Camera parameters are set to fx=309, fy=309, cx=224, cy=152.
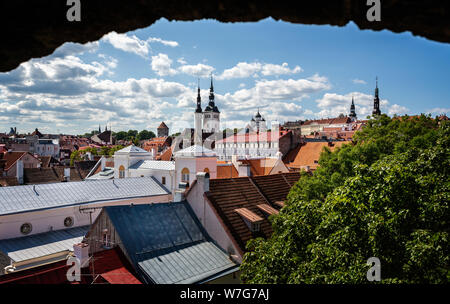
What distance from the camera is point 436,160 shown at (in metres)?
7.84

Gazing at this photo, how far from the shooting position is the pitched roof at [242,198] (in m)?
14.6

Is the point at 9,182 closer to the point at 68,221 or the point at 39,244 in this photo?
the point at 68,221

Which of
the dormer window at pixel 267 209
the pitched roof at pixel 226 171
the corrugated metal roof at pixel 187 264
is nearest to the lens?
the corrugated metal roof at pixel 187 264

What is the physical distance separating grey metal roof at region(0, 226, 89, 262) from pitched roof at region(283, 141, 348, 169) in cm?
3244

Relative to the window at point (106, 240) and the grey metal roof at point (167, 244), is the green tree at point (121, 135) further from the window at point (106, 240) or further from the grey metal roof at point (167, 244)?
the window at point (106, 240)

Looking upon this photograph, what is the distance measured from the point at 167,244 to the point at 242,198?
4861 mm

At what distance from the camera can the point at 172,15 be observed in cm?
251

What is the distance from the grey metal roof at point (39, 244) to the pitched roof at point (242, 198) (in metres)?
9.25

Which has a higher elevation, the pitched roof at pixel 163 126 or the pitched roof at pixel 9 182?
the pitched roof at pixel 163 126

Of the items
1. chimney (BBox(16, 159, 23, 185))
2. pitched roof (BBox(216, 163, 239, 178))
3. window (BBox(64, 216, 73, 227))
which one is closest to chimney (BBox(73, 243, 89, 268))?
window (BBox(64, 216, 73, 227))

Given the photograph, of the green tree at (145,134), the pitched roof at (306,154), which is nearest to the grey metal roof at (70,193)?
the pitched roof at (306,154)
